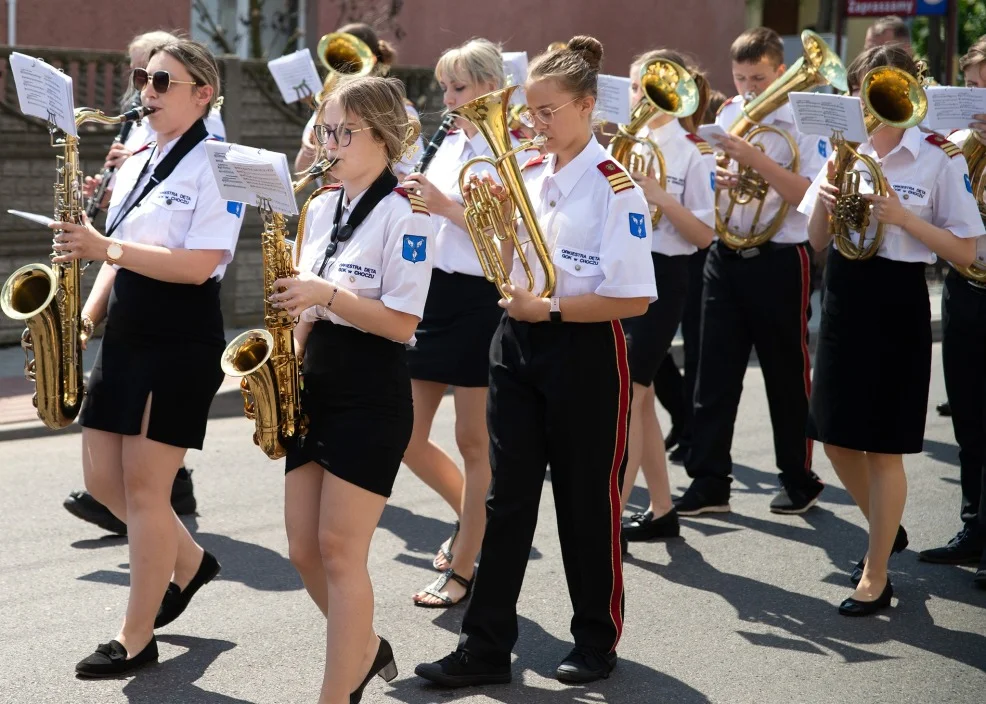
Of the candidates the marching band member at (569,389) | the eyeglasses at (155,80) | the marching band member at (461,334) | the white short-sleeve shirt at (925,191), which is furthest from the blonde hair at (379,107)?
the white short-sleeve shirt at (925,191)

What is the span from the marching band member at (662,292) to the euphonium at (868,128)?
87 centimetres

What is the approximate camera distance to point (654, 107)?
5973 millimetres

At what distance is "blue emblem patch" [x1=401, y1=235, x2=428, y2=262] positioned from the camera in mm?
3830

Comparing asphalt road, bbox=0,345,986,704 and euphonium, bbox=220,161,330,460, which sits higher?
euphonium, bbox=220,161,330,460

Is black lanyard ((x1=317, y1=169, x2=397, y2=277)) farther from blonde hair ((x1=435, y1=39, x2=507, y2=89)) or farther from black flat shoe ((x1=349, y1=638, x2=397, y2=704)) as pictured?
blonde hair ((x1=435, y1=39, x2=507, y2=89))

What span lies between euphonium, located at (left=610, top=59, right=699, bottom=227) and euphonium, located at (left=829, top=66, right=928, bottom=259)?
1023 mm

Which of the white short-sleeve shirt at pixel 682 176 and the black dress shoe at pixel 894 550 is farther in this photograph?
the white short-sleeve shirt at pixel 682 176

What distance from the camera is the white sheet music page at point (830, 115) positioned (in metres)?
4.83

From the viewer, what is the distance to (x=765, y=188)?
20.8 ft

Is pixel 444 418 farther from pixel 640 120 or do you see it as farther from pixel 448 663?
pixel 448 663

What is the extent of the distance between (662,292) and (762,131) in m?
0.94

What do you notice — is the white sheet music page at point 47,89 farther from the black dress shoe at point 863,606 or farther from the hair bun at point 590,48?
the black dress shoe at point 863,606

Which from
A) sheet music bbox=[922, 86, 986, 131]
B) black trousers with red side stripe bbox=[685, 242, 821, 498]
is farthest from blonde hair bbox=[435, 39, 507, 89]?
black trousers with red side stripe bbox=[685, 242, 821, 498]

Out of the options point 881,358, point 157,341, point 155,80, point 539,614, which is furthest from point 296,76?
point 881,358
